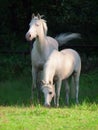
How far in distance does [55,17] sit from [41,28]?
9.45m

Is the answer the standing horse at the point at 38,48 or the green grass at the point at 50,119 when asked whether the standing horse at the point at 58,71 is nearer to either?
the standing horse at the point at 38,48

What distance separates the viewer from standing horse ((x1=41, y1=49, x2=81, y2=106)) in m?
11.8

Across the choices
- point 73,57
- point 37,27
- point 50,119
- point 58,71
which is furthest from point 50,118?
point 73,57

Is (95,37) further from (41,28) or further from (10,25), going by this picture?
(41,28)

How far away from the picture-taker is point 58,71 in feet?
42.9

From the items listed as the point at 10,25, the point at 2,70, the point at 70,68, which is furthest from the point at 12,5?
the point at 70,68

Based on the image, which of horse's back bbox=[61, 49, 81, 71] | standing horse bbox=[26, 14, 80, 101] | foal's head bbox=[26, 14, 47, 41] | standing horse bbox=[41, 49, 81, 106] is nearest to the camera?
standing horse bbox=[41, 49, 81, 106]

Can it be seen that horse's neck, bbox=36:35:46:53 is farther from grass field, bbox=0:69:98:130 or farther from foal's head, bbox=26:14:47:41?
grass field, bbox=0:69:98:130

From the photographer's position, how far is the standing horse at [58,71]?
11846 millimetres

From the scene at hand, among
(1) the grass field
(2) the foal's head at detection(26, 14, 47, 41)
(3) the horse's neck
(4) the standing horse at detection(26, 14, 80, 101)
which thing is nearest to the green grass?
(1) the grass field

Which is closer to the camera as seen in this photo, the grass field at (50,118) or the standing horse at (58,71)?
the grass field at (50,118)

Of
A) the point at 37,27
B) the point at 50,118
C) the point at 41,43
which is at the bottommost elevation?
the point at 50,118

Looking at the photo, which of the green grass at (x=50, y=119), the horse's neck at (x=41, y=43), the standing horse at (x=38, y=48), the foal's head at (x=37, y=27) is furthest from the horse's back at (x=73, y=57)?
the green grass at (x=50, y=119)

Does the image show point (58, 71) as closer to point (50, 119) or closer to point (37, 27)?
point (37, 27)
